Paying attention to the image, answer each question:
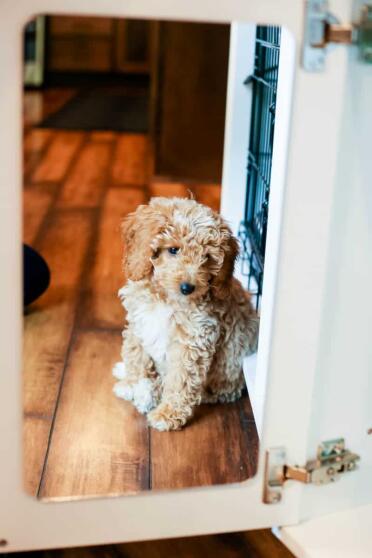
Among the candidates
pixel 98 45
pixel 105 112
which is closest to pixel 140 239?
pixel 105 112

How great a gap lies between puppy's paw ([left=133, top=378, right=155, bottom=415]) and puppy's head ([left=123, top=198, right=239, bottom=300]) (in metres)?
0.26

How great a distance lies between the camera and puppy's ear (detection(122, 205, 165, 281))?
1620 mm

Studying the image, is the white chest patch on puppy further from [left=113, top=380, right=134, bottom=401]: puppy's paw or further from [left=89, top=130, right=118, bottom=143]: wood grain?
[left=89, top=130, right=118, bottom=143]: wood grain

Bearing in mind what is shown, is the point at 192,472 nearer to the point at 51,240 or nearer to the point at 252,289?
the point at 252,289

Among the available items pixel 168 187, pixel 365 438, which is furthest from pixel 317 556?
pixel 168 187

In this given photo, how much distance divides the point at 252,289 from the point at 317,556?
3.26 feet

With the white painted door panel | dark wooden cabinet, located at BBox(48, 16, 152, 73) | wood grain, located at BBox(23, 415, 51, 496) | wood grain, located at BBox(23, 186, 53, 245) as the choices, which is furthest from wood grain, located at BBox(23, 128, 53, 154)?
the white painted door panel

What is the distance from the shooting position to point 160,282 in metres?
1.65

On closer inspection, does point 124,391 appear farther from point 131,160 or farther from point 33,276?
point 131,160

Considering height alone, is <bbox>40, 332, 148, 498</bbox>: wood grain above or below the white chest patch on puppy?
below

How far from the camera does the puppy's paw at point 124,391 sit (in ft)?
6.10

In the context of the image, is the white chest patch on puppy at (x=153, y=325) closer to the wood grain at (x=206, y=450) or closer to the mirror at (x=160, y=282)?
the mirror at (x=160, y=282)

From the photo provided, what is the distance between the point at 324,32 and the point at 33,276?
57.3 inches

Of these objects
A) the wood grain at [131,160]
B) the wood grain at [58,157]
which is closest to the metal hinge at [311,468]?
the wood grain at [131,160]
